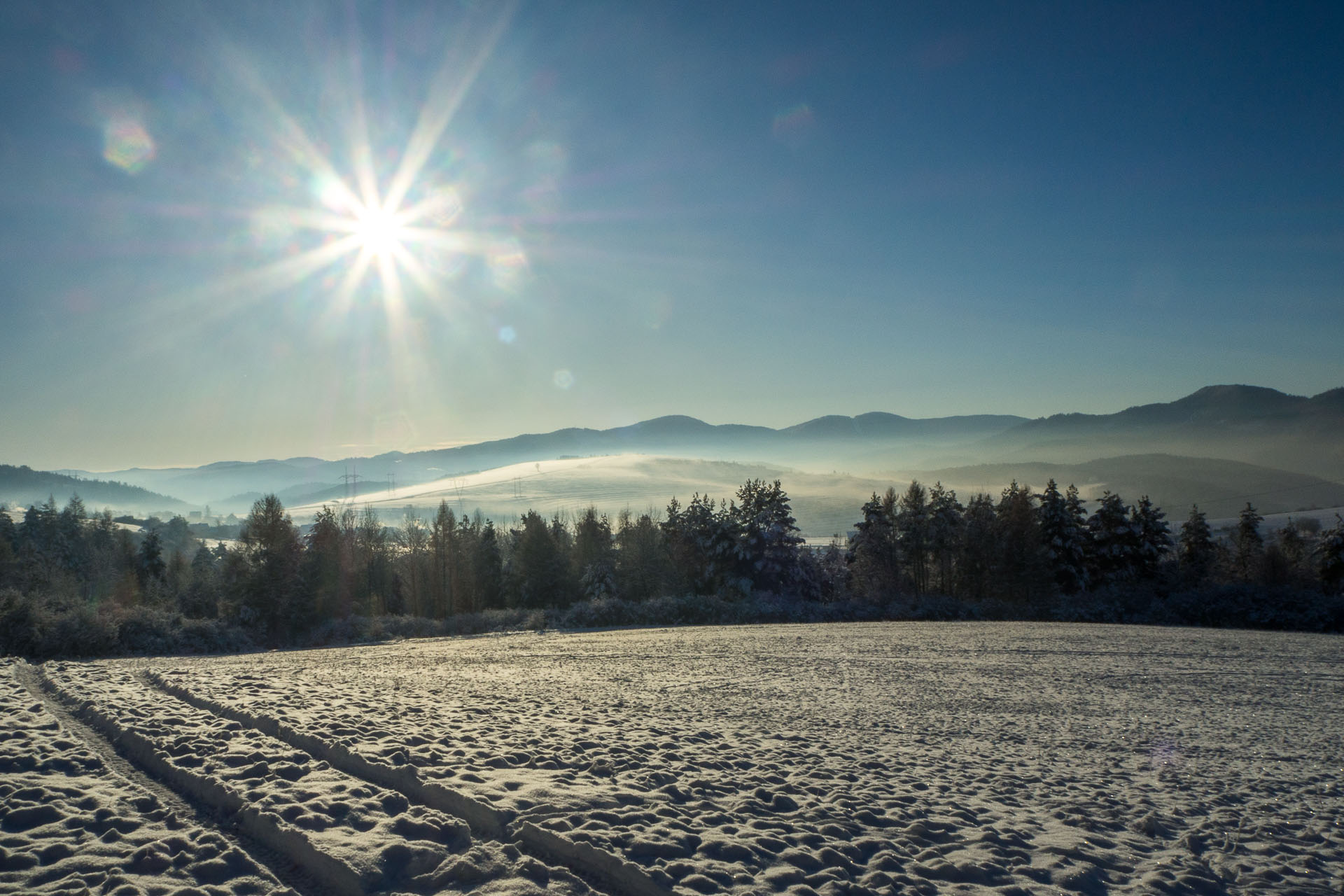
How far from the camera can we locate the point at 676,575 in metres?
55.6

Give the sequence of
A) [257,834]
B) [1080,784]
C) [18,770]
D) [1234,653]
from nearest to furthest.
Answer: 1. [257,834]
2. [18,770]
3. [1080,784]
4. [1234,653]

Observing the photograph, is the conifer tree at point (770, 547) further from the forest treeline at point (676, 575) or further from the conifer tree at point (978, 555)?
the conifer tree at point (978, 555)

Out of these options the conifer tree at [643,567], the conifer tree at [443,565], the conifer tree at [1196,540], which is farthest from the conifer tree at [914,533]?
the conifer tree at [443,565]

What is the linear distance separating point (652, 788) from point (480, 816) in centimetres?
191

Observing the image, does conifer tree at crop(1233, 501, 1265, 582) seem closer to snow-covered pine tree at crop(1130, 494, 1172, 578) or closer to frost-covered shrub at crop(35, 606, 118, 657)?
snow-covered pine tree at crop(1130, 494, 1172, 578)

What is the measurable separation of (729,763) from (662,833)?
2441 mm

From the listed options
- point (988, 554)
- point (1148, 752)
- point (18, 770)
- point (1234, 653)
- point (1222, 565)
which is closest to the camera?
point (18, 770)

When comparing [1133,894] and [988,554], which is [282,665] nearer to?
[1133,894]

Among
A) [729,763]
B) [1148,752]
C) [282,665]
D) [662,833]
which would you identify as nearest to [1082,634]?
[1148,752]

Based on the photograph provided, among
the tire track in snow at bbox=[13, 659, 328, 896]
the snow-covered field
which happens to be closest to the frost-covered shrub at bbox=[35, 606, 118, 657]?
the snow-covered field

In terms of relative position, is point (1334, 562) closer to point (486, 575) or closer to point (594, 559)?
point (594, 559)

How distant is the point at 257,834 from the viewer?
19.2ft

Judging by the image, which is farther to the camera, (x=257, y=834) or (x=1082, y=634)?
(x=1082, y=634)

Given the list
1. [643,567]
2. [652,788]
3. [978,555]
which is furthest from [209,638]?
[978,555]
